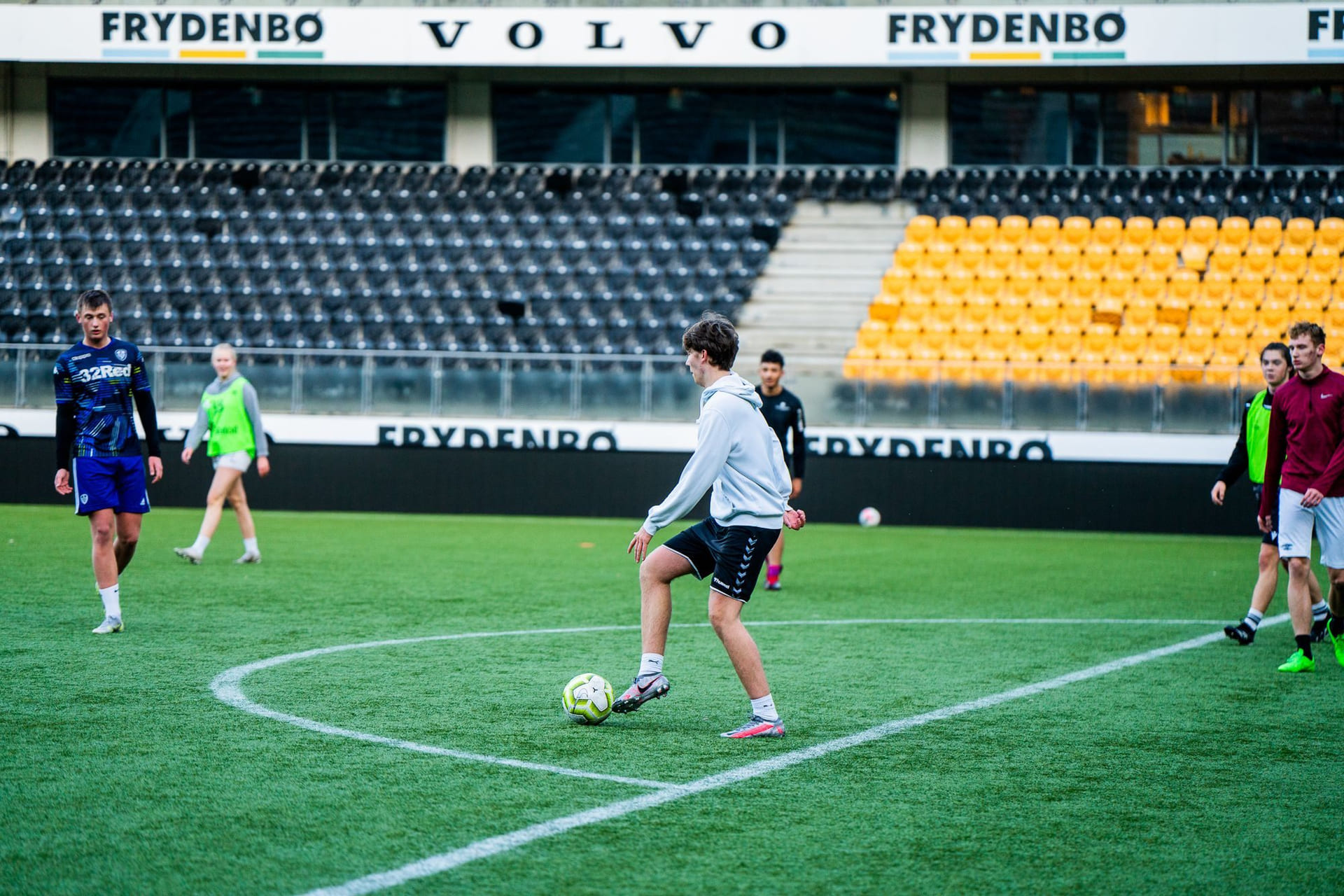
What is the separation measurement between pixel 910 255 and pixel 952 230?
89cm

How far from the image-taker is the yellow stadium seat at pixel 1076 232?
77.6 ft

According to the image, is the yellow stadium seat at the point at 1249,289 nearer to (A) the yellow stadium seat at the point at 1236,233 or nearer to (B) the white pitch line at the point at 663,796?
(A) the yellow stadium seat at the point at 1236,233

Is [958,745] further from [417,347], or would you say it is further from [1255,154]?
[1255,154]

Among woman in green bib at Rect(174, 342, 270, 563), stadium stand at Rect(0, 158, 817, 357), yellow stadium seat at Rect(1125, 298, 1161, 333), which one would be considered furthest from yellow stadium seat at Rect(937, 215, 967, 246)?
woman in green bib at Rect(174, 342, 270, 563)

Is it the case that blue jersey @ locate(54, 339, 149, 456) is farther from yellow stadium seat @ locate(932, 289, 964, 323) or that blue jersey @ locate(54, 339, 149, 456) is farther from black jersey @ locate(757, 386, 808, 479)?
yellow stadium seat @ locate(932, 289, 964, 323)

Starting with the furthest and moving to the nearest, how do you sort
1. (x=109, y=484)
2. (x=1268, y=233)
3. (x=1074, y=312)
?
1. (x=1268, y=233)
2. (x=1074, y=312)
3. (x=109, y=484)

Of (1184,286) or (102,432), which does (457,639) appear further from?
(1184,286)

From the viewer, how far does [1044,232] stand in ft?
78.4

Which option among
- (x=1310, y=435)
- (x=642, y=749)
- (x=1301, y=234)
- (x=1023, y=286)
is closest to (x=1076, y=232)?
(x=1023, y=286)

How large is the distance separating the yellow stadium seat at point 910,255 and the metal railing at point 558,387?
196 inches

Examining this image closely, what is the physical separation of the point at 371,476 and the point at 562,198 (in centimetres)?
762

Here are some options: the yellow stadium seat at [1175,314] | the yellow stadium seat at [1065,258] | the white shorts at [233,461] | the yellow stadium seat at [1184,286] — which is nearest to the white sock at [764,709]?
the white shorts at [233,461]

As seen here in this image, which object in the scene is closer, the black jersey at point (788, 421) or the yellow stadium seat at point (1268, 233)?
the black jersey at point (788, 421)

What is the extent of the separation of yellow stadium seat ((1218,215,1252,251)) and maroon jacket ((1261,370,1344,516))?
15.5 meters
